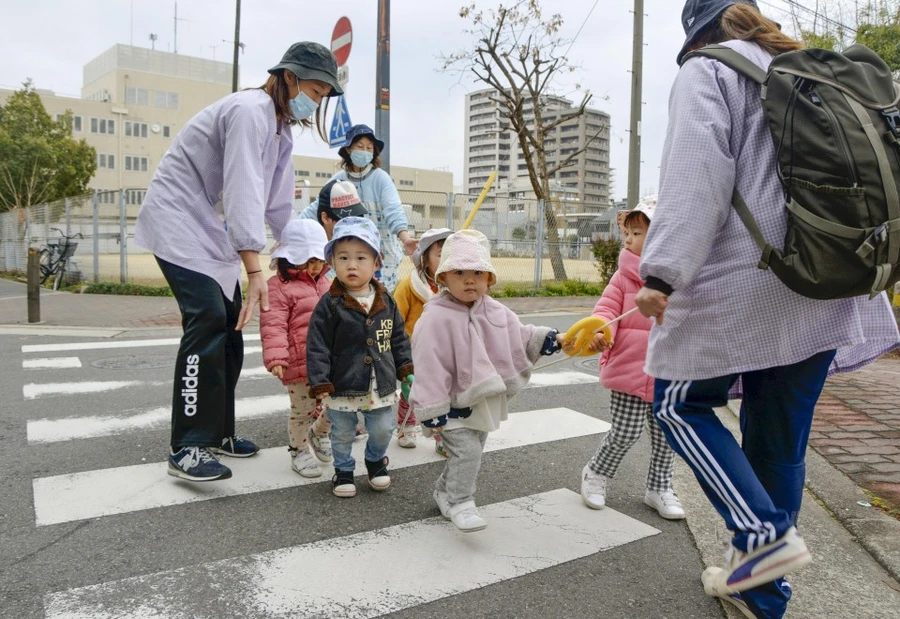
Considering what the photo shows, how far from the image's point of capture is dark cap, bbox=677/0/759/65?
2.32 meters

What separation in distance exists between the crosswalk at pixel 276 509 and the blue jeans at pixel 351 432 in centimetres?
19

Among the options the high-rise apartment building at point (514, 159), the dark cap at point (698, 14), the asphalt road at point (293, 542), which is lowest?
the asphalt road at point (293, 542)

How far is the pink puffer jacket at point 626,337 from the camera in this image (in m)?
3.26

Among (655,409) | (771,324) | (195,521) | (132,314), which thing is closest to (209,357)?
Answer: (195,521)

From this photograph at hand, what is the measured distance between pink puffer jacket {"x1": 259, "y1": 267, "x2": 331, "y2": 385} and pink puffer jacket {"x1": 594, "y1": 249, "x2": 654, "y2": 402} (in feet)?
4.99

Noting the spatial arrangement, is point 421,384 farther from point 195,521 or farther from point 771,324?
point 771,324

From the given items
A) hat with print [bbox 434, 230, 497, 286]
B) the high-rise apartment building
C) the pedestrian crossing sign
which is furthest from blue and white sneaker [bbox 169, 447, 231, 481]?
the high-rise apartment building

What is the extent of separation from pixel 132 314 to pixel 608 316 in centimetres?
951

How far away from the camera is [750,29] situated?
7.48 ft

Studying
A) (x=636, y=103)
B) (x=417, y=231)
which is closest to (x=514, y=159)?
(x=636, y=103)

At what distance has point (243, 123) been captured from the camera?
10.8 ft

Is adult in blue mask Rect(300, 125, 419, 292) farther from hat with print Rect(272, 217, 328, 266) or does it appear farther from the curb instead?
the curb

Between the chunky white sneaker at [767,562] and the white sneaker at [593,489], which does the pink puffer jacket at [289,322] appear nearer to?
the white sneaker at [593,489]

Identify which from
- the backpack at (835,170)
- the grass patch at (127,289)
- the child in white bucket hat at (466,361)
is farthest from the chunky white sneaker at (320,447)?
the grass patch at (127,289)
